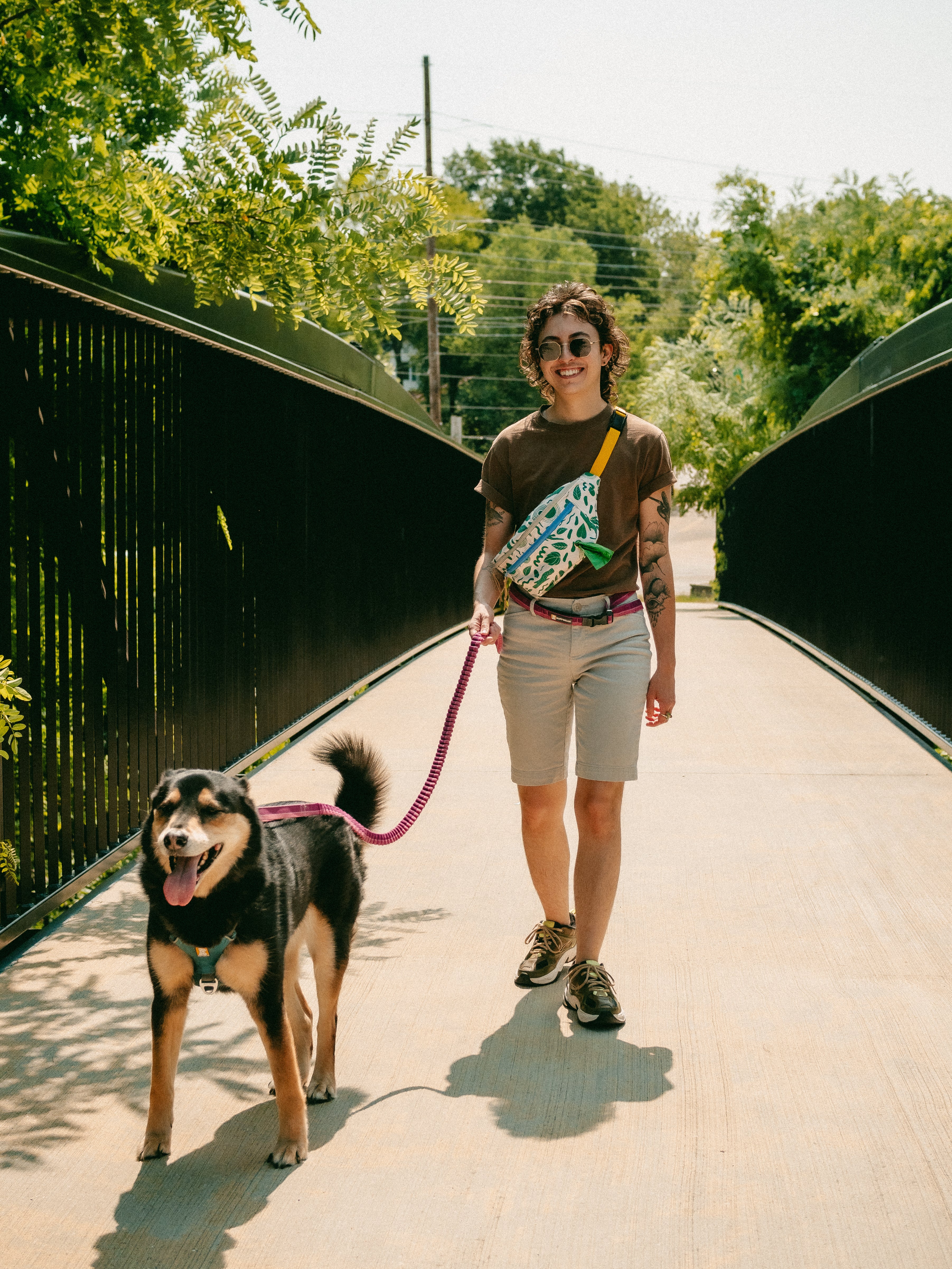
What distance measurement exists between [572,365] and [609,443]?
0.27 m

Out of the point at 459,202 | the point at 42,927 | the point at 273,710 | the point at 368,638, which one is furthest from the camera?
the point at 459,202

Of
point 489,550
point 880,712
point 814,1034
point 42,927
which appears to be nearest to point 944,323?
point 880,712

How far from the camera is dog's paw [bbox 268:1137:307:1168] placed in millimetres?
3109

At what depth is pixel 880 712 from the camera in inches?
368

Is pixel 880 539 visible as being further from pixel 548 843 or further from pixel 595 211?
pixel 595 211

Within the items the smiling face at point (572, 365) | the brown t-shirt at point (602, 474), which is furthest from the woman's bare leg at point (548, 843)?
the smiling face at point (572, 365)

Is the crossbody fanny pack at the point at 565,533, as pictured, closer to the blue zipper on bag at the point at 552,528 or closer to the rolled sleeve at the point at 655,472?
the blue zipper on bag at the point at 552,528

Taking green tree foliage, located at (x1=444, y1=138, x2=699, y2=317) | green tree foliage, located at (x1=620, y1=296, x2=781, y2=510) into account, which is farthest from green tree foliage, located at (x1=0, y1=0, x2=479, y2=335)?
green tree foliage, located at (x1=444, y1=138, x2=699, y2=317)

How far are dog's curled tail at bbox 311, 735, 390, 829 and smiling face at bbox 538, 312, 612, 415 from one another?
125cm

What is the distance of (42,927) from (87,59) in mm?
3277

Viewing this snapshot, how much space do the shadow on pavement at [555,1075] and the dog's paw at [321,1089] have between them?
0.31 meters

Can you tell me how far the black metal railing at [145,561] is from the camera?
4.58 metres

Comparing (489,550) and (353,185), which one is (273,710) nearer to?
(353,185)

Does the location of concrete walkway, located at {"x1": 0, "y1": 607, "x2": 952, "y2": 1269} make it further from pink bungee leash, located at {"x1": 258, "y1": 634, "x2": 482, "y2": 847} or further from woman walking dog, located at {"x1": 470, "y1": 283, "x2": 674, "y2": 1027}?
pink bungee leash, located at {"x1": 258, "y1": 634, "x2": 482, "y2": 847}
